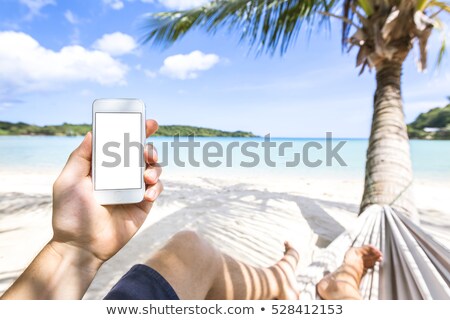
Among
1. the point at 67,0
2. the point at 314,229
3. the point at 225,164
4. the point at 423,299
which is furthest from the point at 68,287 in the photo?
the point at 67,0


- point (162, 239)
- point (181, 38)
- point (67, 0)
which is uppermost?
point (67, 0)

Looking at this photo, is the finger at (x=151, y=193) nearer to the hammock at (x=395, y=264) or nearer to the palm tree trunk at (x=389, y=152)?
the hammock at (x=395, y=264)

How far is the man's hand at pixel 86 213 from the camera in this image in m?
0.47

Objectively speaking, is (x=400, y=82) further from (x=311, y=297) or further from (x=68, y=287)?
(x=68, y=287)

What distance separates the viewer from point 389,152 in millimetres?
1626

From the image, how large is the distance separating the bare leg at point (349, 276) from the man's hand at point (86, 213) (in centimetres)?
63

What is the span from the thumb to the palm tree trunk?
1.58 m

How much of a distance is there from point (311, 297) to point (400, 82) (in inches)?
64.3

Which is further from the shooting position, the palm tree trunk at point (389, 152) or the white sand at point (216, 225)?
the palm tree trunk at point (389, 152)

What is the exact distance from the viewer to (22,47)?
9008 millimetres

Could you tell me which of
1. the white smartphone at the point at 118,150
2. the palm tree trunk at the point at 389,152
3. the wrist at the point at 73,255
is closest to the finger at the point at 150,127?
the white smartphone at the point at 118,150

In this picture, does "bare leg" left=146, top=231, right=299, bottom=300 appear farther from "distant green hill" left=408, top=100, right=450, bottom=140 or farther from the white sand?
"distant green hill" left=408, top=100, right=450, bottom=140

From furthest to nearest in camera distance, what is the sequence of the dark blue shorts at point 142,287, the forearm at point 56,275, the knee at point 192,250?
the knee at point 192,250 < the dark blue shorts at point 142,287 < the forearm at point 56,275
